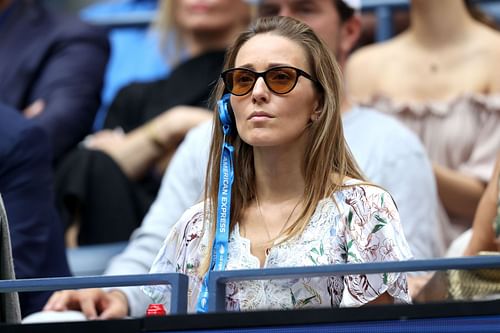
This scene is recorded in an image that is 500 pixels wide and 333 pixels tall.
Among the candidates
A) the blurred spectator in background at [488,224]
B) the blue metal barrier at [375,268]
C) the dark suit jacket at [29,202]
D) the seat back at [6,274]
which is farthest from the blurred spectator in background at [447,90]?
the blue metal barrier at [375,268]

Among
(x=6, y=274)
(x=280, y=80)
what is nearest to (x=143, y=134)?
(x=6, y=274)

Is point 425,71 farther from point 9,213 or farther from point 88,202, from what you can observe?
point 9,213

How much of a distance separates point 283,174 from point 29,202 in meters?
1.31

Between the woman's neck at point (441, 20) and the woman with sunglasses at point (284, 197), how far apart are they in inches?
73.5

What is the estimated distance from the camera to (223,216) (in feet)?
9.57

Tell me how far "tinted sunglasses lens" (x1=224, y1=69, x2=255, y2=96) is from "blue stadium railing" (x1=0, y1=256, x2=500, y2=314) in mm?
540

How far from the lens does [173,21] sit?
19.4 feet

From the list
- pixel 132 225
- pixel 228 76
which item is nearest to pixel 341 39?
pixel 132 225

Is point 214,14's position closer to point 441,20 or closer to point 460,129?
point 441,20

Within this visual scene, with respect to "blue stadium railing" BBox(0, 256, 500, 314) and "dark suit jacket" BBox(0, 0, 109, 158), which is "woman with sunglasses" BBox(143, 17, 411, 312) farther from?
"dark suit jacket" BBox(0, 0, 109, 158)

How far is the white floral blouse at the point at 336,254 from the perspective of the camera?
2777 mm

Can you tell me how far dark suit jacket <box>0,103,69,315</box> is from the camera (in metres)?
3.96

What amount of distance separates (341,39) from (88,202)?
1.26 meters

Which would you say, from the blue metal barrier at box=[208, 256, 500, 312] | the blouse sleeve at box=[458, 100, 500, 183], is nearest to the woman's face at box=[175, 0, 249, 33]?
the blouse sleeve at box=[458, 100, 500, 183]
